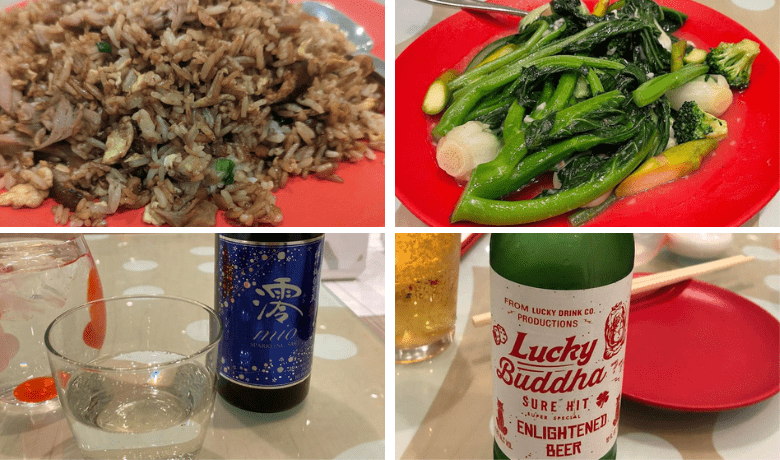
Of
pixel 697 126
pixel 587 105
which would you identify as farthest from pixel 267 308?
pixel 697 126

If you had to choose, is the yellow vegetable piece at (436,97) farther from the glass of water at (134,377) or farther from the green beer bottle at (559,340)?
the glass of water at (134,377)

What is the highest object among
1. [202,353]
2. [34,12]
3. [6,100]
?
[34,12]

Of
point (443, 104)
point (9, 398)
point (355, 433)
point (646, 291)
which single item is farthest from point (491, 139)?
point (9, 398)

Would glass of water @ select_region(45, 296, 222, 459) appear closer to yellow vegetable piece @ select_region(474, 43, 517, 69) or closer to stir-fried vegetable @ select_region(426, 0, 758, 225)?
stir-fried vegetable @ select_region(426, 0, 758, 225)

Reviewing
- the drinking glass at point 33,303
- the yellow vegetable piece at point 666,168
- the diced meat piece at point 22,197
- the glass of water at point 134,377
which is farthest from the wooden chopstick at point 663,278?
the diced meat piece at point 22,197

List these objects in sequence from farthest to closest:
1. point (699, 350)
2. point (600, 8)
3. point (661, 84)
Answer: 1. point (600, 8)
2. point (661, 84)
3. point (699, 350)

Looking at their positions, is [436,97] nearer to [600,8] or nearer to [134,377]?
[600,8]

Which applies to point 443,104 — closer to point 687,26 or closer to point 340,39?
point 340,39
